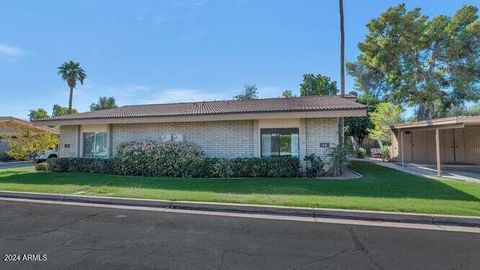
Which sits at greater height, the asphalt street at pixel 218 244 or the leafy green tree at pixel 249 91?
the leafy green tree at pixel 249 91

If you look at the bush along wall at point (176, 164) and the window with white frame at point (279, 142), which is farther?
the window with white frame at point (279, 142)

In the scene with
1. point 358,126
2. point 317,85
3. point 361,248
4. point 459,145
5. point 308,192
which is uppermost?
point 317,85

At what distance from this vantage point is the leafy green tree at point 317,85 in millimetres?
41191

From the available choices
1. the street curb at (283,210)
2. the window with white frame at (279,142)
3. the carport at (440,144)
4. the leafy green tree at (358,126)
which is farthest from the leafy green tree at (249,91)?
the street curb at (283,210)

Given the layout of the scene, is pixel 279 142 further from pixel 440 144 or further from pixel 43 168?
pixel 43 168

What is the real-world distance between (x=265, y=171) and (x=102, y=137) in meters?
9.31

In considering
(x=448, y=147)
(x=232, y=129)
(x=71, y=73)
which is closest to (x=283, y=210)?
(x=232, y=129)

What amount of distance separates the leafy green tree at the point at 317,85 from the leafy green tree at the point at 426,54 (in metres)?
8.13

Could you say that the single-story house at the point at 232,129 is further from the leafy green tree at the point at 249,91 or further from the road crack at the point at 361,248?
the leafy green tree at the point at 249,91

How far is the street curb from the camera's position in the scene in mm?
6609

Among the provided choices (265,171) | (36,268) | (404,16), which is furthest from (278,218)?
(404,16)

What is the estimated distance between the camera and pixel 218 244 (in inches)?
206

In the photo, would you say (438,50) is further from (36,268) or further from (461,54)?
(36,268)

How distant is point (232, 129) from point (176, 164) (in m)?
2.99
